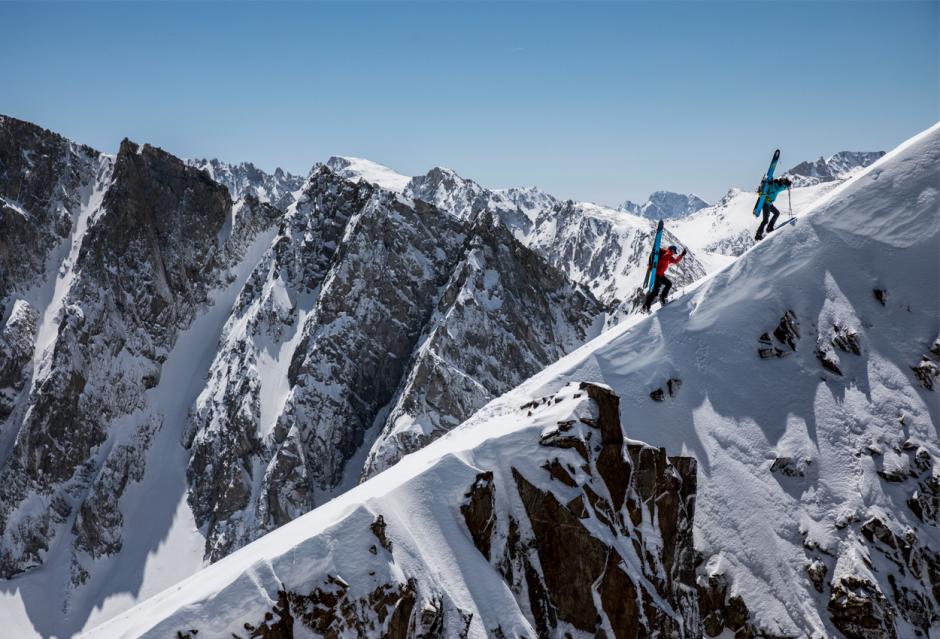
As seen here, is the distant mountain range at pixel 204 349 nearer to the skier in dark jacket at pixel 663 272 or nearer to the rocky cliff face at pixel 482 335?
the rocky cliff face at pixel 482 335

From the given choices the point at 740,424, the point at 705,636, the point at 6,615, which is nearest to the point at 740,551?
the point at 705,636

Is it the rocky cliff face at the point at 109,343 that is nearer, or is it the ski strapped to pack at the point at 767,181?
the ski strapped to pack at the point at 767,181

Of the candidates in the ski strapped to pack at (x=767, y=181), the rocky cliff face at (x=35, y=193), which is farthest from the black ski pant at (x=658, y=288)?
the rocky cliff face at (x=35, y=193)

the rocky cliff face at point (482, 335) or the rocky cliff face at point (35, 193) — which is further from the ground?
the rocky cliff face at point (35, 193)

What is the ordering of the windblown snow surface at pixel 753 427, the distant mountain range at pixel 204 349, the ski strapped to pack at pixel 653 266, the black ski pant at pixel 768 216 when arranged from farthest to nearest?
1. the distant mountain range at pixel 204 349
2. the black ski pant at pixel 768 216
3. the ski strapped to pack at pixel 653 266
4. the windblown snow surface at pixel 753 427

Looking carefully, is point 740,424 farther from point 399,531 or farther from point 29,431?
point 29,431

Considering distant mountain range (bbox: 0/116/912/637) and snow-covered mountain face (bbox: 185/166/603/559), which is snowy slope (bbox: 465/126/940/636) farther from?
snow-covered mountain face (bbox: 185/166/603/559)

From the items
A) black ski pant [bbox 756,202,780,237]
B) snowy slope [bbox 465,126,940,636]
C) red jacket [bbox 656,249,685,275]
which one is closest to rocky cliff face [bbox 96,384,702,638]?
snowy slope [bbox 465,126,940,636]
